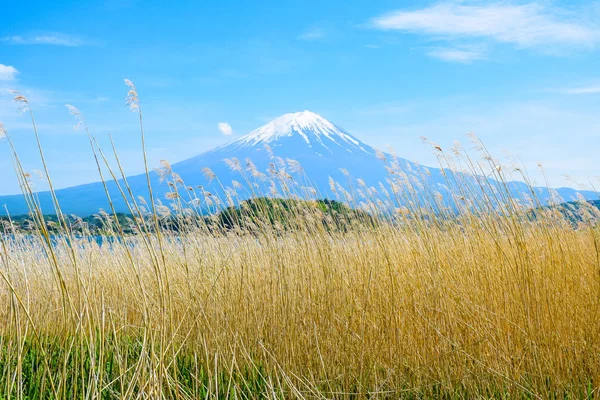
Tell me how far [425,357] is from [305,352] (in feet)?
2.32

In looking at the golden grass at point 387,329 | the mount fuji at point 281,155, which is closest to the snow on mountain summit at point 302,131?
the mount fuji at point 281,155

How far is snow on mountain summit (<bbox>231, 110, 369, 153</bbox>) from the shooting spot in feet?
309

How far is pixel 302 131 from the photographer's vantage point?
11469 centimetres

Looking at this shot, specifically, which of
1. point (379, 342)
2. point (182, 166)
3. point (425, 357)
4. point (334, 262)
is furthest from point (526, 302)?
point (182, 166)

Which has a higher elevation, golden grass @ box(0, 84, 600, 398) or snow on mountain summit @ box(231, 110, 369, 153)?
snow on mountain summit @ box(231, 110, 369, 153)

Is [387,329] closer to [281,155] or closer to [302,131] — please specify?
[281,155]

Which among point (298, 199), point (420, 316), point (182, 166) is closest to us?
point (420, 316)

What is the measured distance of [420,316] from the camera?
3.18 metres

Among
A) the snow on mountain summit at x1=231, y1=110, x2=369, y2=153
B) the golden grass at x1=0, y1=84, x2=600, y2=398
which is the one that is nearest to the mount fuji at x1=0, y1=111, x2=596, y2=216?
the snow on mountain summit at x1=231, y1=110, x2=369, y2=153

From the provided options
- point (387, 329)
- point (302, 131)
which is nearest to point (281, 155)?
point (302, 131)

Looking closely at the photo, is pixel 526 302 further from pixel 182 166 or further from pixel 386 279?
pixel 182 166

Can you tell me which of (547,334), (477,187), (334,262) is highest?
(477,187)

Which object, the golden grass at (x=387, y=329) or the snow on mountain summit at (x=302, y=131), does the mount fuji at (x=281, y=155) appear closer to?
the snow on mountain summit at (x=302, y=131)

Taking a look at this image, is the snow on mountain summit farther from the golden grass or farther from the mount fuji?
the golden grass
